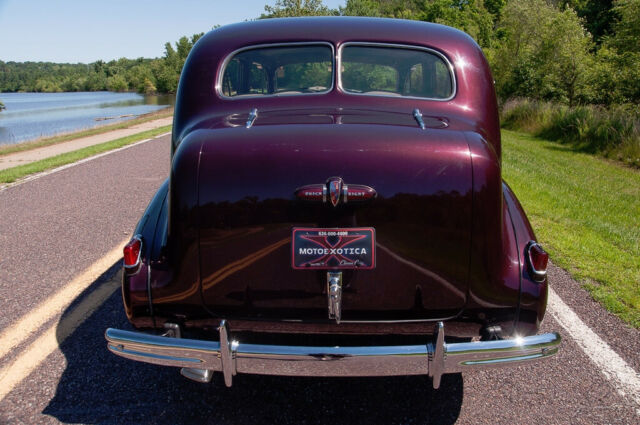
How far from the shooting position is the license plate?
2.03 m

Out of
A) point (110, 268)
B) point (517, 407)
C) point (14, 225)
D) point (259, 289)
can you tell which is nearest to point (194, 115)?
point (259, 289)

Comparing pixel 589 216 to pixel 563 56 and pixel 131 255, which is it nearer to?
pixel 131 255

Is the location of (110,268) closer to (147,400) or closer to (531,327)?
(147,400)

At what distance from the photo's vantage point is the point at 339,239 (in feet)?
6.67

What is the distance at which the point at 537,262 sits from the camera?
224cm

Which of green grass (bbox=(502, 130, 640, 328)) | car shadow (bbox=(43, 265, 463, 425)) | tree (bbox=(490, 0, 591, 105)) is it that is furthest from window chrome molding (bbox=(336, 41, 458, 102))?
tree (bbox=(490, 0, 591, 105))

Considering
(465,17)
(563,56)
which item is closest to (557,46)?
(563,56)

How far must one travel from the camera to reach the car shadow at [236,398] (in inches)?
93.1

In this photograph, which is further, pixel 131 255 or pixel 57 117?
pixel 57 117

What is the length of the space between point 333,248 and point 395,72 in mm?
1624

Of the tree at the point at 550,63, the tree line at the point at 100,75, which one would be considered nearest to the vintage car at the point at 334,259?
the tree at the point at 550,63

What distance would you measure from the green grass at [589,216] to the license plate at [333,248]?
2.36 m

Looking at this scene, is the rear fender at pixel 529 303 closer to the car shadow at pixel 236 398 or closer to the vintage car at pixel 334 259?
the vintage car at pixel 334 259

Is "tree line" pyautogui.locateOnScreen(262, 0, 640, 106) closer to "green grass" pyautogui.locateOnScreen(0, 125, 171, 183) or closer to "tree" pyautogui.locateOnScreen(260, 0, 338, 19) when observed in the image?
"tree" pyautogui.locateOnScreen(260, 0, 338, 19)
